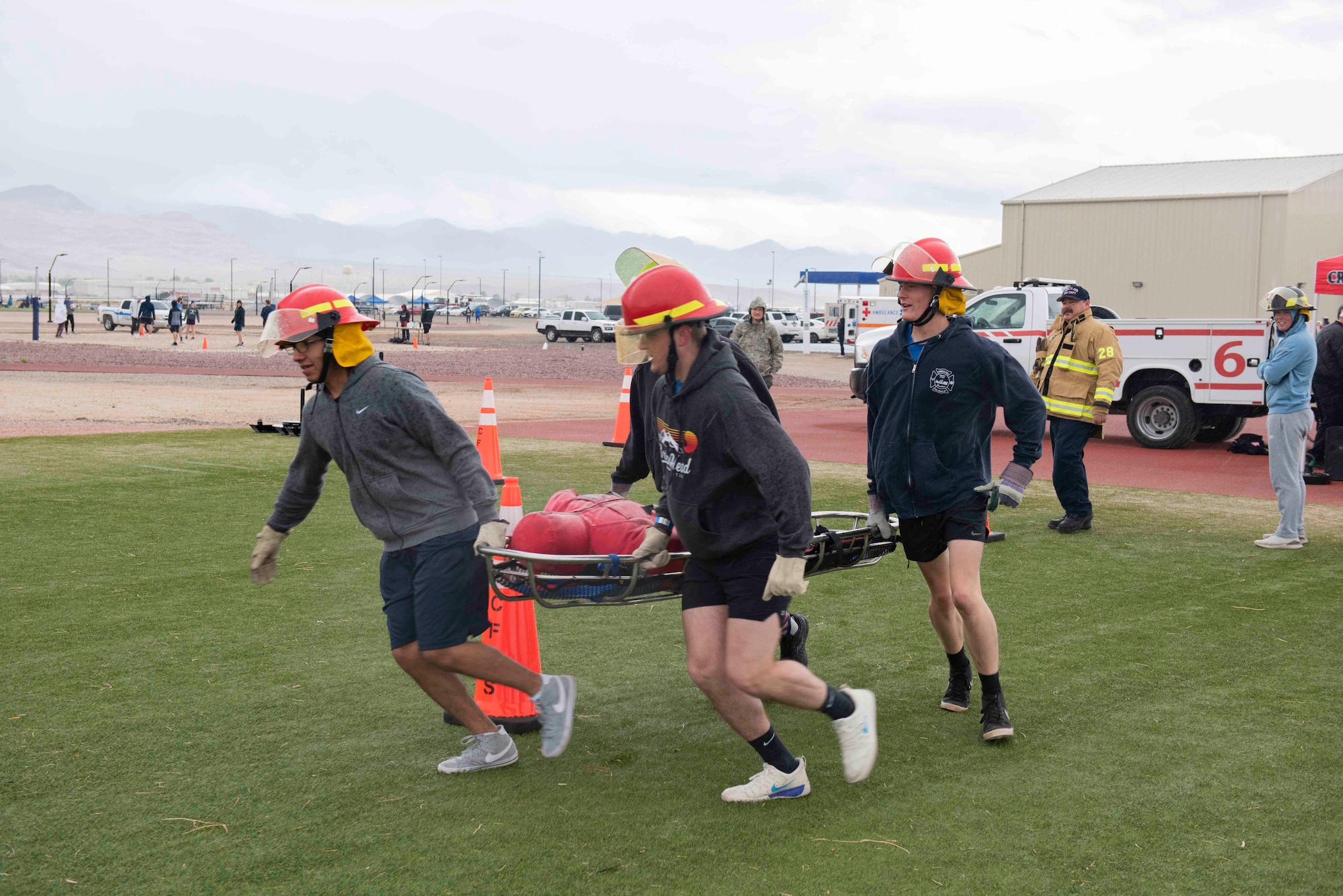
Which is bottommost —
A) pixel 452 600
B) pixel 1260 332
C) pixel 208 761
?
pixel 208 761

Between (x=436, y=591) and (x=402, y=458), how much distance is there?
470 mm

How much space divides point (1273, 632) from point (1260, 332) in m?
9.28

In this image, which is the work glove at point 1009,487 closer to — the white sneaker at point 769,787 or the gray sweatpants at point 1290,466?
the white sneaker at point 769,787

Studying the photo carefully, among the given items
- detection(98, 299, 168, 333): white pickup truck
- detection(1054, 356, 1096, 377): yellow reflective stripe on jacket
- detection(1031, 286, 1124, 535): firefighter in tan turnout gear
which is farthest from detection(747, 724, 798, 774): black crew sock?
detection(98, 299, 168, 333): white pickup truck

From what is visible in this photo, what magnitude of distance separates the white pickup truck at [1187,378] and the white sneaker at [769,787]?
33.2 feet

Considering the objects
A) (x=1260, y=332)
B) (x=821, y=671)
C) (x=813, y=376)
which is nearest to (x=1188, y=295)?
(x=813, y=376)

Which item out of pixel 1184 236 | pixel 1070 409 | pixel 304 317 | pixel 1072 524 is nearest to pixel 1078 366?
pixel 1070 409

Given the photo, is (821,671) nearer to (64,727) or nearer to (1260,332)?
(64,727)

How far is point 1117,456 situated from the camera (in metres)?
14.5

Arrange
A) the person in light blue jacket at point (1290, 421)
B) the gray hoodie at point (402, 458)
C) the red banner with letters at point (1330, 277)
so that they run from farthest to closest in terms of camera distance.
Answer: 1. the red banner with letters at point (1330, 277)
2. the person in light blue jacket at point (1290, 421)
3. the gray hoodie at point (402, 458)

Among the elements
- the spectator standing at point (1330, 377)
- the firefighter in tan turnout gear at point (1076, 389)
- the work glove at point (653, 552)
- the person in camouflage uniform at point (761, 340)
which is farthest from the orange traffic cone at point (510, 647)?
the spectator standing at point (1330, 377)

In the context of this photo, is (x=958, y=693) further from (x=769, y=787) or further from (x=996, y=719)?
(x=769, y=787)

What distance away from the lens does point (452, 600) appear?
162 inches

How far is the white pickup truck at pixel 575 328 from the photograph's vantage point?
6012 centimetres
